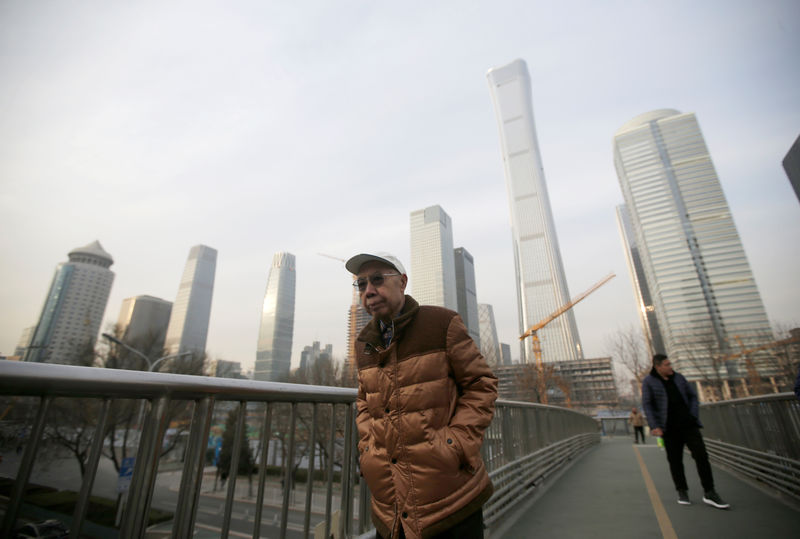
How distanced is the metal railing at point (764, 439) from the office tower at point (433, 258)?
106882 millimetres

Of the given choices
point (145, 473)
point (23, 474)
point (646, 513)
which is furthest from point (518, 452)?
point (23, 474)

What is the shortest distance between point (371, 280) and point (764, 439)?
6791 mm

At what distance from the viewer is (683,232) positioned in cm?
10206

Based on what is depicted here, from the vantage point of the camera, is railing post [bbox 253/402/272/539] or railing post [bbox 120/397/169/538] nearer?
railing post [bbox 120/397/169/538]

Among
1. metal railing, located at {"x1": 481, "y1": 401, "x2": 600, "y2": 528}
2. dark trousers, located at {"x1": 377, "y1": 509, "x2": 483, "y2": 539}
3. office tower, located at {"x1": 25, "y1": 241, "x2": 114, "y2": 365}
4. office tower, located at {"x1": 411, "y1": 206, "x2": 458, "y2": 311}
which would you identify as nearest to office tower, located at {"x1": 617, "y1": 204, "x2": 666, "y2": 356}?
office tower, located at {"x1": 411, "y1": 206, "x2": 458, "y2": 311}

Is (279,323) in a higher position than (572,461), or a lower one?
higher

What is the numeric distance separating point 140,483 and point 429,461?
4.08ft

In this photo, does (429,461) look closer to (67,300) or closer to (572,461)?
(572,461)

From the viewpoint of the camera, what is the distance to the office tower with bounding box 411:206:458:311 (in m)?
123

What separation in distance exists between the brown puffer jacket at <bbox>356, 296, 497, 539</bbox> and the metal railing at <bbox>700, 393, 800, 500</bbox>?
15.8 ft

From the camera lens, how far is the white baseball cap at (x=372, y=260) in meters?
2.27

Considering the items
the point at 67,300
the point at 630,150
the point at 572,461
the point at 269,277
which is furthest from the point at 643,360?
the point at 269,277

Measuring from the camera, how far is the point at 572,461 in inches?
352

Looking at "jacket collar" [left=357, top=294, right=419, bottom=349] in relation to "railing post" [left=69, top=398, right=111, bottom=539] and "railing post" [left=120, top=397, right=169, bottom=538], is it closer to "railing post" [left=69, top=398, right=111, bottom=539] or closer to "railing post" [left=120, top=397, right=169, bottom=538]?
"railing post" [left=120, top=397, right=169, bottom=538]
